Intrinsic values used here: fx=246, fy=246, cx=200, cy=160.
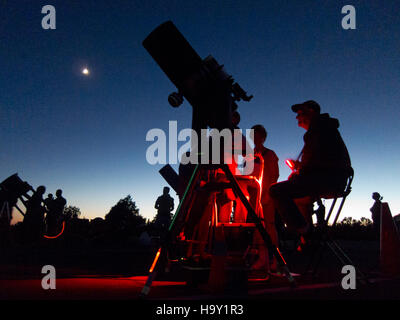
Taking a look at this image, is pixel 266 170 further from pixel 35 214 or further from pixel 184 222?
pixel 35 214

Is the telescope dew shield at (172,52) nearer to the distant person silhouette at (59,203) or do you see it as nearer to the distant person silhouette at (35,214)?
the distant person silhouette at (35,214)

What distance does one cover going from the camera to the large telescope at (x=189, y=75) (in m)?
2.29

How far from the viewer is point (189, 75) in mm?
2307

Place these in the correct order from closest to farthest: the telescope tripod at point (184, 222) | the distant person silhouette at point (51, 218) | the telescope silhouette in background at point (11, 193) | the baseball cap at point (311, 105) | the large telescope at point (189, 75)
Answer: the telescope tripod at point (184, 222) < the large telescope at point (189, 75) < the baseball cap at point (311, 105) < the telescope silhouette in background at point (11, 193) < the distant person silhouette at point (51, 218)

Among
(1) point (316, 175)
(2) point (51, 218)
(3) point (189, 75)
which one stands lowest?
(2) point (51, 218)

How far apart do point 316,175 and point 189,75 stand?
4.97ft

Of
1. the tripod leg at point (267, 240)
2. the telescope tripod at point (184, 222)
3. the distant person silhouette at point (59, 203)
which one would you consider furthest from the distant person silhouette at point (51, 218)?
the tripod leg at point (267, 240)

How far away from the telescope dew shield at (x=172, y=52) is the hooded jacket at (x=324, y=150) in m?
1.33

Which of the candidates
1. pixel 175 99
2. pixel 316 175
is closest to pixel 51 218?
pixel 175 99

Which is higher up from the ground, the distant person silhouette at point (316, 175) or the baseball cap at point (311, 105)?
the baseball cap at point (311, 105)

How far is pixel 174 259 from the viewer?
7.69ft

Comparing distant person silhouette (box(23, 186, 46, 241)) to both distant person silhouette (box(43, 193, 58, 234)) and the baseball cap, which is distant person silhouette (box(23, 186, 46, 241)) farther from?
the baseball cap

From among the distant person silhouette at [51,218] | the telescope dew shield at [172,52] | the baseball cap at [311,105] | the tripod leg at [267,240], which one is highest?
the telescope dew shield at [172,52]
